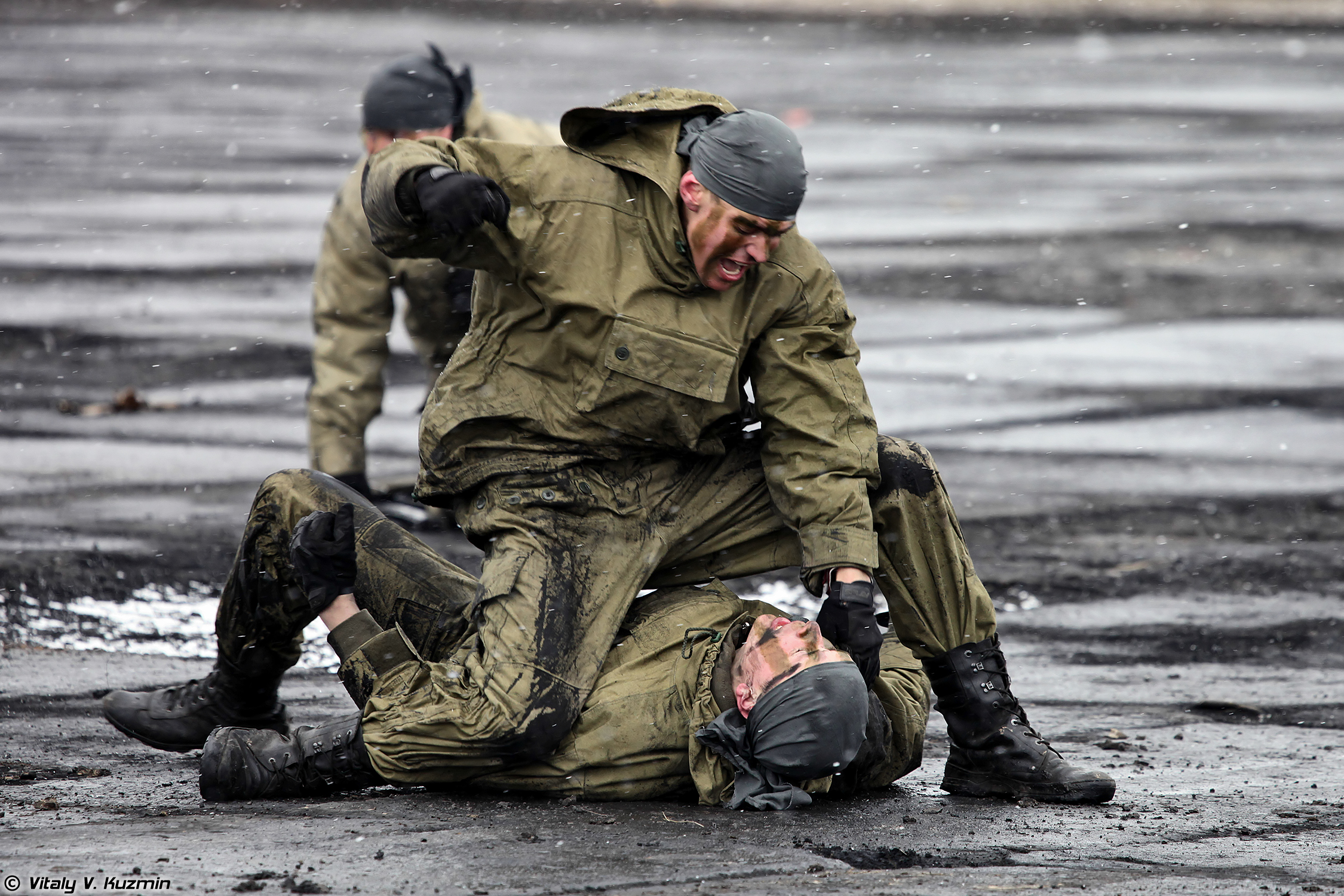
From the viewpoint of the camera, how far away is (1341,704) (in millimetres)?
5000

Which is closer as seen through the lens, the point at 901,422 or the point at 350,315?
the point at 350,315

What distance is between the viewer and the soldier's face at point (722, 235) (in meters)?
3.99

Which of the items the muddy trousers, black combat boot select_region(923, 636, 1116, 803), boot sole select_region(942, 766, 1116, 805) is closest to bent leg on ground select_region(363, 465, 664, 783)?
the muddy trousers

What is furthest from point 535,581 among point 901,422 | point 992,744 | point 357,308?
point 901,422

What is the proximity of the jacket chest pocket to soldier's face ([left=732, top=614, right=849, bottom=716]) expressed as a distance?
22.9 inches

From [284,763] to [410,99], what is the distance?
3.64m

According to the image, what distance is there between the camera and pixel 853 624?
3953mm

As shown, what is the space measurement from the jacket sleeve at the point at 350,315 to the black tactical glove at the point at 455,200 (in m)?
2.95

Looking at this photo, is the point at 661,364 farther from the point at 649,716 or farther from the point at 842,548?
the point at 649,716

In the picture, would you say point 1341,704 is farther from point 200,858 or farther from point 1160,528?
point 200,858

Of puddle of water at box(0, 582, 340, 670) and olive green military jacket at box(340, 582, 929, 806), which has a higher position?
olive green military jacket at box(340, 582, 929, 806)

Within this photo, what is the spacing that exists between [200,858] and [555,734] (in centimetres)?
93

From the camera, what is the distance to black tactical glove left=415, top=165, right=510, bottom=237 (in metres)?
3.74

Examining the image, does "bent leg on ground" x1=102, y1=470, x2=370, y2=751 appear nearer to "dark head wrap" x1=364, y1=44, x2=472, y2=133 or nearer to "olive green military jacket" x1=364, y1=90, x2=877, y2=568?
"olive green military jacket" x1=364, y1=90, x2=877, y2=568
